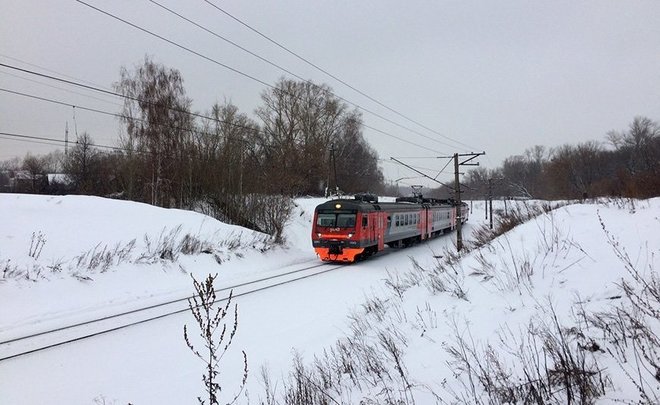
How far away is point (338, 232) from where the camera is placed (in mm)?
20453

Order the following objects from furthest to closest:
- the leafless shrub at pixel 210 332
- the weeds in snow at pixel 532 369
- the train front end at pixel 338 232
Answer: the train front end at pixel 338 232 → the weeds in snow at pixel 532 369 → the leafless shrub at pixel 210 332

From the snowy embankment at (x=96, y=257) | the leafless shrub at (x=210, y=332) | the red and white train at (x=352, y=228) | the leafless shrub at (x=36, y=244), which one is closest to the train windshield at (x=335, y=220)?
the red and white train at (x=352, y=228)

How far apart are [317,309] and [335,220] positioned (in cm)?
1018

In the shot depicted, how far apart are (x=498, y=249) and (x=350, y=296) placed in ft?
16.4

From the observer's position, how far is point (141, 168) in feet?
92.7

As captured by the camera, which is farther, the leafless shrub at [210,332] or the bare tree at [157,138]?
the bare tree at [157,138]

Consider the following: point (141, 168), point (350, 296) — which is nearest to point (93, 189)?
point (141, 168)

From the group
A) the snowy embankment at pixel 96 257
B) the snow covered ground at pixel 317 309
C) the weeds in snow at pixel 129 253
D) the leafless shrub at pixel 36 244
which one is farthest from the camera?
the leafless shrub at pixel 36 244

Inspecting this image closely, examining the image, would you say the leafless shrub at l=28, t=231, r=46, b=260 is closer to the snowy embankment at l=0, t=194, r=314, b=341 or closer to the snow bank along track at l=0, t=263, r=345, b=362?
the snowy embankment at l=0, t=194, r=314, b=341

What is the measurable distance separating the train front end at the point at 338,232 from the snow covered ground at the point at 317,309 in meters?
4.88

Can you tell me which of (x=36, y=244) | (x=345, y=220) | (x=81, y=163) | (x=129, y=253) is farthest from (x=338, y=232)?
(x=81, y=163)

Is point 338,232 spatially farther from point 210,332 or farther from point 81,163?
point 81,163

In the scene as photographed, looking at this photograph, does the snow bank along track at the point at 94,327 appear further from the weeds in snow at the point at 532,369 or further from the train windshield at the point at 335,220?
the train windshield at the point at 335,220

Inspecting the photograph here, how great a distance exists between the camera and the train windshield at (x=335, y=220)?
20.3 m
